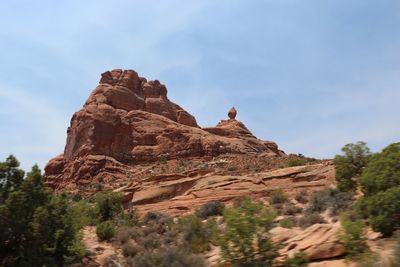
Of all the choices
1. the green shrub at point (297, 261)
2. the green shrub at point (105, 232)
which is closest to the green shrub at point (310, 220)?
the green shrub at point (297, 261)

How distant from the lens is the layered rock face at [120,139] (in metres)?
59.4

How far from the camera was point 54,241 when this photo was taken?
1769cm

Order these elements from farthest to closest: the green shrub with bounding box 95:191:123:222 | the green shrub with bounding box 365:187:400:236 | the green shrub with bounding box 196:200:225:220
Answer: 1. the green shrub with bounding box 95:191:123:222
2. the green shrub with bounding box 196:200:225:220
3. the green shrub with bounding box 365:187:400:236

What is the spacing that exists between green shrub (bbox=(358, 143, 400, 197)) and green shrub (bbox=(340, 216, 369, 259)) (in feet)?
8.33

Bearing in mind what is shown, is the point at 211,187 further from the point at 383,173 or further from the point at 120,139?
the point at 120,139

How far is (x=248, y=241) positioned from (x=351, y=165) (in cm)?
1221

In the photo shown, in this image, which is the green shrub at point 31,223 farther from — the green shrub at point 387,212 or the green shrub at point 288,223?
the green shrub at point 387,212

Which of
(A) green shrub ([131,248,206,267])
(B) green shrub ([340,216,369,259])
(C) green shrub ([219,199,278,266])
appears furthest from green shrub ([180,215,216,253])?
(B) green shrub ([340,216,369,259])

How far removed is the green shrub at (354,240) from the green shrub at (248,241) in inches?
89.2

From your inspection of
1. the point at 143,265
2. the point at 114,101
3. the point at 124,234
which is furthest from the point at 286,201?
the point at 114,101

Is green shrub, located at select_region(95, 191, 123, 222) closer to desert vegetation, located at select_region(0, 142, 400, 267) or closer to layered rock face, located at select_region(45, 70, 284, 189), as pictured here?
desert vegetation, located at select_region(0, 142, 400, 267)

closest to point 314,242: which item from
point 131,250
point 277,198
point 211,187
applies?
point 131,250

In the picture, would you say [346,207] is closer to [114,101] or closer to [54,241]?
[54,241]

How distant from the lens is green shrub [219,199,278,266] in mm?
15055
